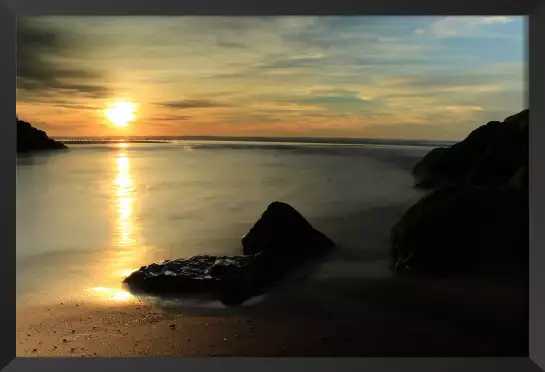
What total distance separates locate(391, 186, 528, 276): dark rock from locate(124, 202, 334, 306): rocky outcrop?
0.33m

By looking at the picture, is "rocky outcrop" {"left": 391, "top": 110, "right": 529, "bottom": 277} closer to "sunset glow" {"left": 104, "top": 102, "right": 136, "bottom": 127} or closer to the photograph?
the photograph

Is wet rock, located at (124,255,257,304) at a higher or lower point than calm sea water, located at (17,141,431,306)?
lower

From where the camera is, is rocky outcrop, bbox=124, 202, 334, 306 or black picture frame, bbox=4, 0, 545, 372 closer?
black picture frame, bbox=4, 0, 545, 372

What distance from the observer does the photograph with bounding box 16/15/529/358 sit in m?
1.90

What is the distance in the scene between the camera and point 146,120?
1.97 metres

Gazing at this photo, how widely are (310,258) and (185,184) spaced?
0.58 m

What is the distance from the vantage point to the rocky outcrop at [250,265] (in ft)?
6.25

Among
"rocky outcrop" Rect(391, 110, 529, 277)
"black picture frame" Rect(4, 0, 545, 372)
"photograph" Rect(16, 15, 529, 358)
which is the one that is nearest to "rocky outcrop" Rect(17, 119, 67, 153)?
"photograph" Rect(16, 15, 529, 358)

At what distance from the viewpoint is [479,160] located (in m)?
1.94

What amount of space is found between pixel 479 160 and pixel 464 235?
0.30m

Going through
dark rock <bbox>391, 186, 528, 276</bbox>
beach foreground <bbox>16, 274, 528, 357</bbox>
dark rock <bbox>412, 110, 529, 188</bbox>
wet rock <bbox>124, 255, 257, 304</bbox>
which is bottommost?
beach foreground <bbox>16, 274, 528, 357</bbox>

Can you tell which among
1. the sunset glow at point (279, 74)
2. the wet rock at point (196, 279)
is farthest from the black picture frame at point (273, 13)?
the wet rock at point (196, 279)

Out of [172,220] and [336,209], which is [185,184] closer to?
[172,220]

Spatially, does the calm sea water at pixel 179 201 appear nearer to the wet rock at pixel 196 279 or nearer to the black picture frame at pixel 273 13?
the wet rock at pixel 196 279
